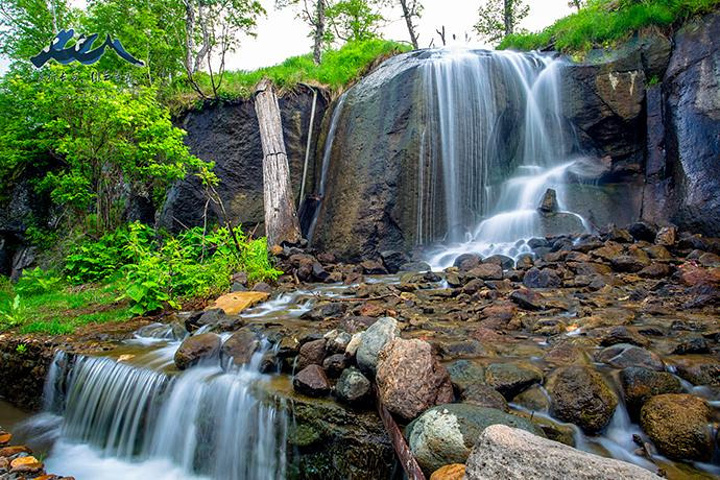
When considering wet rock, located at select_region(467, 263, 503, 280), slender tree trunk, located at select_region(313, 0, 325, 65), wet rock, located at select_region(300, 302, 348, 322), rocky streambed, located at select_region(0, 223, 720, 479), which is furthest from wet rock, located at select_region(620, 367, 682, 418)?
slender tree trunk, located at select_region(313, 0, 325, 65)

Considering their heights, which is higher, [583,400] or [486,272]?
[583,400]

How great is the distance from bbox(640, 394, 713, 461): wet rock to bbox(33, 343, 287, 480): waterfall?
2.19 meters

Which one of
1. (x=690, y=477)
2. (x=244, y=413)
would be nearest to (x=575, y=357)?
(x=690, y=477)

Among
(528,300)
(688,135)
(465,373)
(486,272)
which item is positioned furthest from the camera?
(688,135)

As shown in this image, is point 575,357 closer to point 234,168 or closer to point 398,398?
point 398,398

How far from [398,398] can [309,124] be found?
10.5m

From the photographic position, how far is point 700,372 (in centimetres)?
248

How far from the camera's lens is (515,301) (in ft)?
15.1

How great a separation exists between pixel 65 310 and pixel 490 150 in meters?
9.38

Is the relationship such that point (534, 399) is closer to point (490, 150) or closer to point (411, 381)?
point (411, 381)

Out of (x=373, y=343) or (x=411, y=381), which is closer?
(x=411, y=381)

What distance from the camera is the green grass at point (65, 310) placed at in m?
5.38

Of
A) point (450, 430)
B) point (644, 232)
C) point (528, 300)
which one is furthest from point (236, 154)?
point (450, 430)

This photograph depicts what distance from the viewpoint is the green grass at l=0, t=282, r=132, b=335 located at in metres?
5.38
